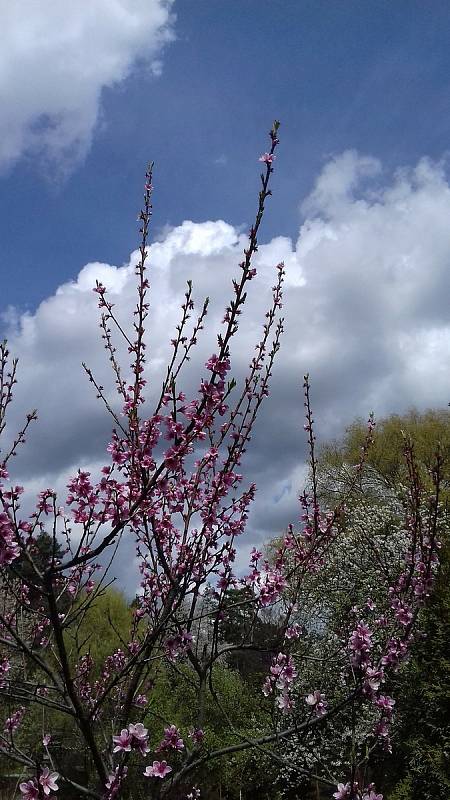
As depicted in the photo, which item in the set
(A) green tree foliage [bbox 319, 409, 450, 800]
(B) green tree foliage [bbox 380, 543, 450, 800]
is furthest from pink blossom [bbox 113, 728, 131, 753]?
(B) green tree foliage [bbox 380, 543, 450, 800]

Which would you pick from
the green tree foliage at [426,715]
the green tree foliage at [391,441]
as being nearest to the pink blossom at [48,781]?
the green tree foliage at [426,715]

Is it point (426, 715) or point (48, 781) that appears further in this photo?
point (426, 715)

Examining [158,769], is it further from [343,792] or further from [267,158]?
[267,158]

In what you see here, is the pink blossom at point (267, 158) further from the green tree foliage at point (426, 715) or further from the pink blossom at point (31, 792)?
the green tree foliage at point (426, 715)

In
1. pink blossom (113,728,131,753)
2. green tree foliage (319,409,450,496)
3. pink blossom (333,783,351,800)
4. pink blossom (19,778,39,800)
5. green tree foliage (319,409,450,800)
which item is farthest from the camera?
green tree foliage (319,409,450,496)

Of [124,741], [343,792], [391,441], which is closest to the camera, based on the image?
[124,741]

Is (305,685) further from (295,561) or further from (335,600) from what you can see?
(295,561)

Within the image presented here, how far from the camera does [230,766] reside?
1104 centimetres

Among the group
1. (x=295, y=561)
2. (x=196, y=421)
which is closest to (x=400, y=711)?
(x=295, y=561)

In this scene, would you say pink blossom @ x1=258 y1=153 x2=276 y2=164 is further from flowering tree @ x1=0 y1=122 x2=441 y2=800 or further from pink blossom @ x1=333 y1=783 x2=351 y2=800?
pink blossom @ x1=333 y1=783 x2=351 y2=800

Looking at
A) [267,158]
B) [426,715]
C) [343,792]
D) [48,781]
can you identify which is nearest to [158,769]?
[48,781]

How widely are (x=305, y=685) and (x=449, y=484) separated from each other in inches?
263

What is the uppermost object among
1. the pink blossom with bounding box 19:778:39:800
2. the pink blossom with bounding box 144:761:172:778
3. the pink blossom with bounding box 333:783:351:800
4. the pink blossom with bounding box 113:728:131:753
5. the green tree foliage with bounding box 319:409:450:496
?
the green tree foliage with bounding box 319:409:450:496

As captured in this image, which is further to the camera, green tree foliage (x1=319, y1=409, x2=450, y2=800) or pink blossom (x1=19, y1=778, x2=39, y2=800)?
green tree foliage (x1=319, y1=409, x2=450, y2=800)
